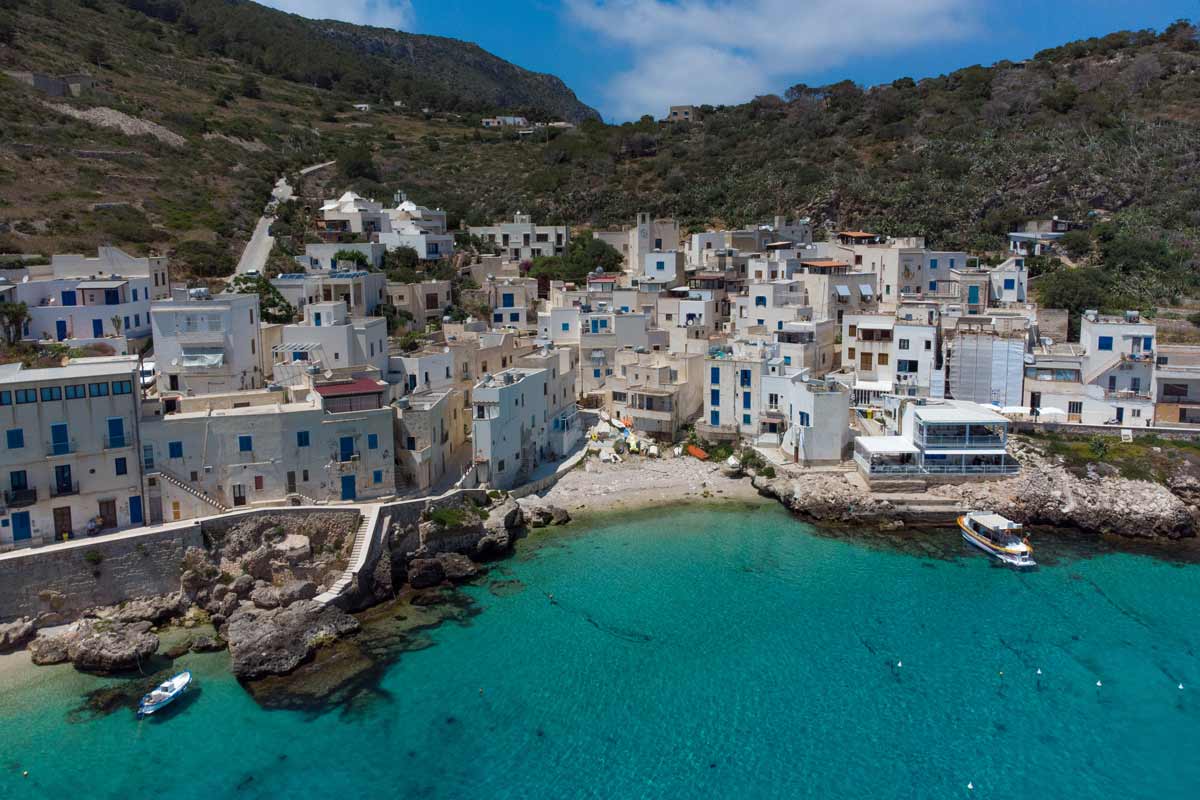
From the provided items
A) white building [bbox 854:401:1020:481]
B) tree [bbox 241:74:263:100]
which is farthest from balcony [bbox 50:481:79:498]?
tree [bbox 241:74:263:100]

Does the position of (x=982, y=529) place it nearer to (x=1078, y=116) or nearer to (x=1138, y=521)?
(x=1138, y=521)

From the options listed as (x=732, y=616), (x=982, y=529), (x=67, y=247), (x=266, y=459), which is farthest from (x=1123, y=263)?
(x=67, y=247)

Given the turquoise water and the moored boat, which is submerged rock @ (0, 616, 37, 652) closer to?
the turquoise water

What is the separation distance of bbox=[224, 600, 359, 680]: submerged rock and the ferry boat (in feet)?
61.4

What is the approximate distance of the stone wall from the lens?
22312 millimetres

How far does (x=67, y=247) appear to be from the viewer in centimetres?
4369

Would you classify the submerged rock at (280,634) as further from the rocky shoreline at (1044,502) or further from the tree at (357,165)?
the tree at (357,165)

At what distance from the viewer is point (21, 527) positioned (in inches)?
915

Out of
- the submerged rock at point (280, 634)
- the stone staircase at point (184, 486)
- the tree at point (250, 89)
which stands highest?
the tree at point (250, 89)

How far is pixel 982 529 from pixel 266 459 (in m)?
21.8

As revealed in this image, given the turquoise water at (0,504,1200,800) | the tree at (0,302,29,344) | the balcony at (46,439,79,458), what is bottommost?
the turquoise water at (0,504,1200,800)

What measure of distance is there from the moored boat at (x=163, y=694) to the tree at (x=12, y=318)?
1826 cm

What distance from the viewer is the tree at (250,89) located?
82.9m

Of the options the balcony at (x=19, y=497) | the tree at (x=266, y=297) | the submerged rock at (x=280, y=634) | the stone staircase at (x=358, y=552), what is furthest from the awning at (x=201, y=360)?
the submerged rock at (x=280, y=634)
